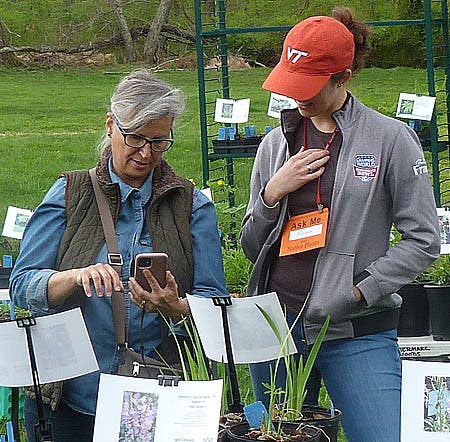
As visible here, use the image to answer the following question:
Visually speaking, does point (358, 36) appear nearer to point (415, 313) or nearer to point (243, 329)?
point (243, 329)

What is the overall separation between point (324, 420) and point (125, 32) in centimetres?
1128

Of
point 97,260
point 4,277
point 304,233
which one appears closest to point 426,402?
point 304,233

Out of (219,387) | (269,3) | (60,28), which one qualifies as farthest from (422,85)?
(219,387)

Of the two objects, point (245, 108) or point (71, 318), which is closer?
point (71, 318)

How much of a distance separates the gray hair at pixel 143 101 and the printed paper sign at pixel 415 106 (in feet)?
8.49

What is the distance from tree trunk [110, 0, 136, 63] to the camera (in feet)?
42.2

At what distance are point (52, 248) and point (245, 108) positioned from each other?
261cm

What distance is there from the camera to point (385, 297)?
8.46ft

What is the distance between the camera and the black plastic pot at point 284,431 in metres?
2.04

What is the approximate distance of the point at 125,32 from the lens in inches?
511

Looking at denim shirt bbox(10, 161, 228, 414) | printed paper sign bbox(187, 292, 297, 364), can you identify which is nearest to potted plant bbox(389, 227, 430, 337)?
denim shirt bbox(10, 161, 228, 414)

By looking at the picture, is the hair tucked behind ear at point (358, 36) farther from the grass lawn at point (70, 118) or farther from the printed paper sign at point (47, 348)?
the grass lawn at point (70, 118)

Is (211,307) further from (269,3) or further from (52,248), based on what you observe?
(269,3)

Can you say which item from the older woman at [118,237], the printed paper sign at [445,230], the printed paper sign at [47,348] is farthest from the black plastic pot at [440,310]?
the printed paper sign at [47,348]
